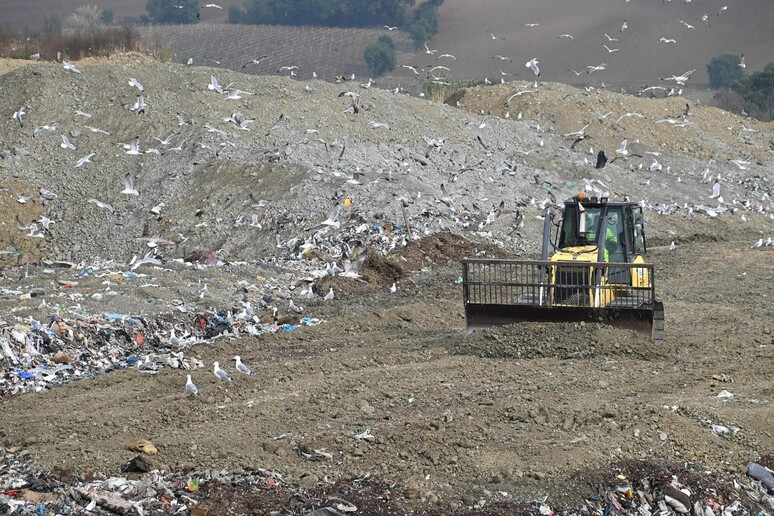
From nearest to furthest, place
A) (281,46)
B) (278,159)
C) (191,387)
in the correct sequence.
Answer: (191,387) < (278,159) < (281,46)

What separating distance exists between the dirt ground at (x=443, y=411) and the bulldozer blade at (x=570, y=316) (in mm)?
121

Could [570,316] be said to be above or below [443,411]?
above

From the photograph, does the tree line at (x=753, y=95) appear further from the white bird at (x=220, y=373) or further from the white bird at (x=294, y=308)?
the white bird at (x=220, y=373)

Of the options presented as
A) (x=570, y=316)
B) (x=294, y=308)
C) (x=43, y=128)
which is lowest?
(x=294, y=308)

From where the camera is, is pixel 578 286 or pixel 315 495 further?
pixel 578 286

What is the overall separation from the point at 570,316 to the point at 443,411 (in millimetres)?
2779

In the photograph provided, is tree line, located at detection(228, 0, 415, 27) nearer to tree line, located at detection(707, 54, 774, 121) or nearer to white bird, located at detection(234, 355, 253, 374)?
tree line, located at detection(707, 54, 774, 121)

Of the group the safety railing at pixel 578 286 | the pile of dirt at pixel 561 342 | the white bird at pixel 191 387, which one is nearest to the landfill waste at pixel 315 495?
the white bird at pixel 191 387

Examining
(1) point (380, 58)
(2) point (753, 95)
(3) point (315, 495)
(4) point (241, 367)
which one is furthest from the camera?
(1) point (380, 58)

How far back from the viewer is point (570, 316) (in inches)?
422

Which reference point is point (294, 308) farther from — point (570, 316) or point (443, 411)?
point (443, 411)

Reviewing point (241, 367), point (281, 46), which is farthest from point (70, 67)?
point (281, 46)

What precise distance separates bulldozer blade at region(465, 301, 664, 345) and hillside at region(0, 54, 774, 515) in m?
0.16

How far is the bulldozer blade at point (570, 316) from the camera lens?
1052 cm
